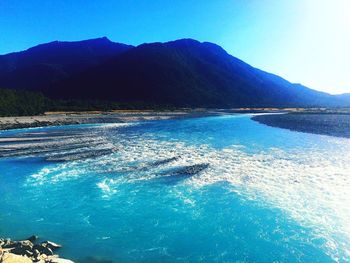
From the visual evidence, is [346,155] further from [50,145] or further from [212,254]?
[50,145]

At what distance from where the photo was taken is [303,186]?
22328mm

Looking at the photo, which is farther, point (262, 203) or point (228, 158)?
point (228, 158)

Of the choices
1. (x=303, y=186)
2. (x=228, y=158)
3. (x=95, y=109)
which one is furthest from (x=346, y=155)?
(x=95, y=109)

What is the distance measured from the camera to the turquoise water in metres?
14.0

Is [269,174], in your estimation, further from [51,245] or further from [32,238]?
[32,238]

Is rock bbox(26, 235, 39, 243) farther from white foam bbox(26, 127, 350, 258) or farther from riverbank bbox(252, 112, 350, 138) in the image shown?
riverbank bbox(252, 112, 350, 138)

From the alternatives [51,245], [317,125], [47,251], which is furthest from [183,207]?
[317,125]

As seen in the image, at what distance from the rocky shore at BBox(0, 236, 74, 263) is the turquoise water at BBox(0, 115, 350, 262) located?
2.53ft

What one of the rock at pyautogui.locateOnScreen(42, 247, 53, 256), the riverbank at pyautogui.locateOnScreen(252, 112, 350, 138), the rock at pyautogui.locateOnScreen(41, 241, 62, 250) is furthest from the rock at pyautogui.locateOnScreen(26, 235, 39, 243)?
the riverbank at pyautogui.locateOnScreen(252, 112, 350, 138)

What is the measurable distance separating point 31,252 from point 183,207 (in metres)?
8.55

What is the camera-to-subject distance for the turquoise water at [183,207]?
1398cm

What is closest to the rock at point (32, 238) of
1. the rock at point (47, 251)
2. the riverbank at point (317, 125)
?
the rock at point (47, 251)

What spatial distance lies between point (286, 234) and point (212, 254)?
378 cm

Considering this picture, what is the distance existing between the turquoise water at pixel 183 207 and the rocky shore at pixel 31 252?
771mm
